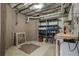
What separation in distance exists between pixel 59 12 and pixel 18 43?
568 millimetres

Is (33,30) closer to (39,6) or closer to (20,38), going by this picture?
(20,38)

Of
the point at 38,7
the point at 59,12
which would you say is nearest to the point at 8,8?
the point at 38,7

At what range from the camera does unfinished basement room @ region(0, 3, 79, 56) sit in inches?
49.4

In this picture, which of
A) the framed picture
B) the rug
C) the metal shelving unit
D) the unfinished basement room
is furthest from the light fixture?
the rug

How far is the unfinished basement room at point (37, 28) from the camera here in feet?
4.12

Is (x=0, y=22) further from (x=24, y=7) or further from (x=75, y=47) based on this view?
(x=75, y=47)

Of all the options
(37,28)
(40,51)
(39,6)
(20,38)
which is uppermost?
(39,6)

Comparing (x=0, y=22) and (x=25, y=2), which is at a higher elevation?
(x=25, y=2)

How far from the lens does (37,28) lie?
1.30 m

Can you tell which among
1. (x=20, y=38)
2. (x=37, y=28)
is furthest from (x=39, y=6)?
(x=20, y=38)

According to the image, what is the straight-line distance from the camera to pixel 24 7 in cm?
128

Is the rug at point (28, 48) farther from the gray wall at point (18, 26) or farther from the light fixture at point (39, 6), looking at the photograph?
the light fixture at point (39, 6)

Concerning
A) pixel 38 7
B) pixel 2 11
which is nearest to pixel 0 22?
pixel 2 11

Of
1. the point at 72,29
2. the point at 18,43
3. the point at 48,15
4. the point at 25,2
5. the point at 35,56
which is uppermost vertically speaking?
the point at 25,2
